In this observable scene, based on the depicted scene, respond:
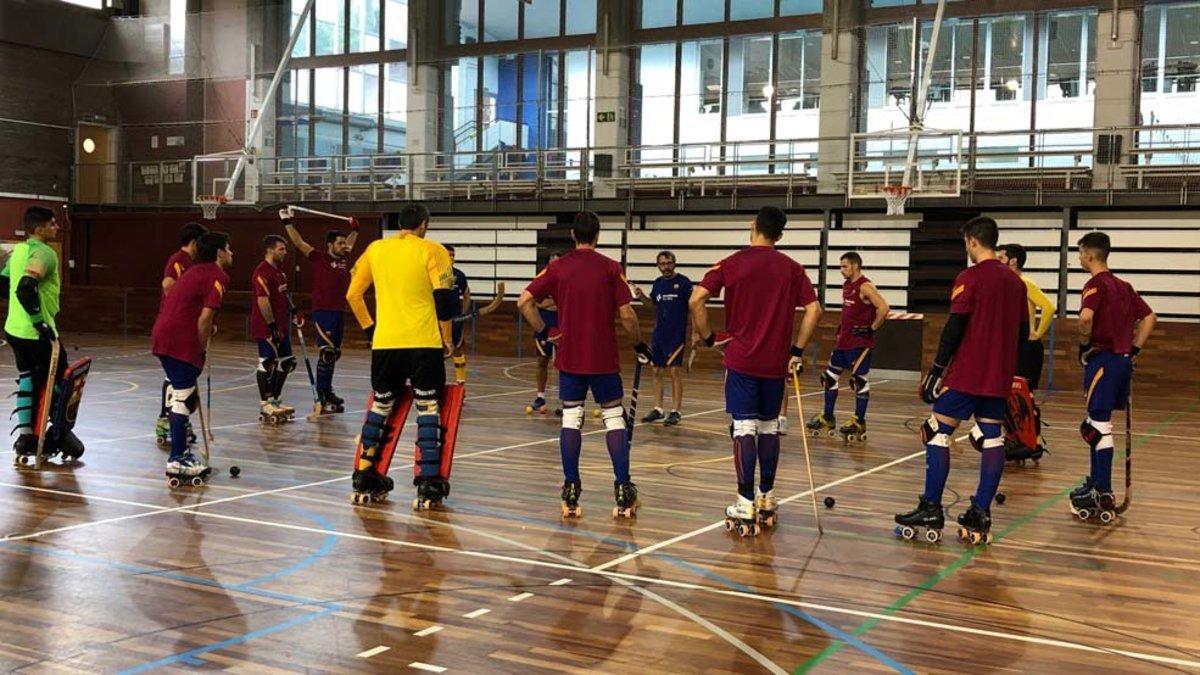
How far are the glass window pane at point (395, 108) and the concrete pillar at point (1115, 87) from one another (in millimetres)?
15274

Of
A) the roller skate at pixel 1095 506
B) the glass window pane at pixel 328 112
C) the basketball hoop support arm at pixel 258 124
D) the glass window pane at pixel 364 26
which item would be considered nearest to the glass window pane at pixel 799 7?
the basketball hoop support arm at pixel 258 124

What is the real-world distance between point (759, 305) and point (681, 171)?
17.6 metres

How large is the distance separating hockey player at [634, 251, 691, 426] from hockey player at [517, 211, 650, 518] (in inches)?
203

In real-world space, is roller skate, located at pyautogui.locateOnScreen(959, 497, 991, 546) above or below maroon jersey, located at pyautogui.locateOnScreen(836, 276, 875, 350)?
below

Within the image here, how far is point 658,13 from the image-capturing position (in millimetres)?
25375

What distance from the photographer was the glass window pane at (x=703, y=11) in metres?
24.9

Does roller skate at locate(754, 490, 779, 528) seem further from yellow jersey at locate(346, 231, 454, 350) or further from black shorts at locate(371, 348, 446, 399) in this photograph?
yellow jersey at locate(346, 231, 454, 350)

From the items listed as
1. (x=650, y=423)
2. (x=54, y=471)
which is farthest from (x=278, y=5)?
(x=54, y=471)

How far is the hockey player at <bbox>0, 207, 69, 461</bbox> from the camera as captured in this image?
8.31 metres

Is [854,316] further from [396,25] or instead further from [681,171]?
[396,25]

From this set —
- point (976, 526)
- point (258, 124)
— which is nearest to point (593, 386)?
point (976, 526)

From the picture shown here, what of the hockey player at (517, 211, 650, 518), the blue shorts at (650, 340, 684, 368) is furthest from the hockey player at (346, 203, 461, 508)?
the blue shorts at (650, 340, 684, 368)

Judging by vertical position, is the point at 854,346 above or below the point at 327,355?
Answer: above

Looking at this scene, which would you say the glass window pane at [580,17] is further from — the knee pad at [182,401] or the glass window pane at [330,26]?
the knee pad at [182,401]
